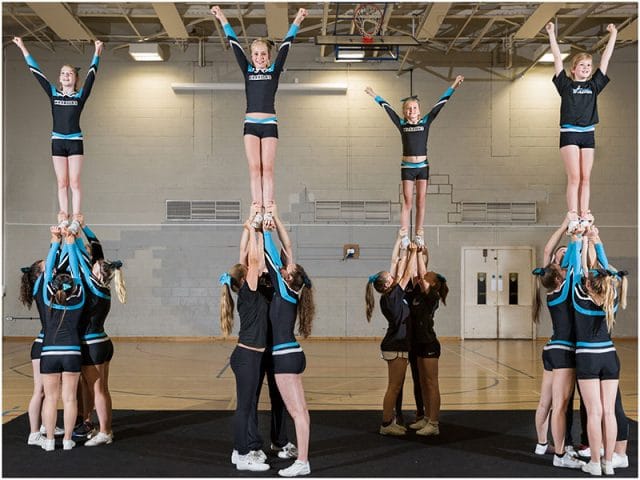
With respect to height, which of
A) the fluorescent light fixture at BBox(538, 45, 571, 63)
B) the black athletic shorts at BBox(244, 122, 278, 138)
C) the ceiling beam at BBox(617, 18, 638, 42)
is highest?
the ceiling beam at BBox(617, 18, 638, 42)

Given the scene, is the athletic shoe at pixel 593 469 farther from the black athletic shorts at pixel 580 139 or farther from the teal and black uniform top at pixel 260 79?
the teal and black uniform top at pixel 260 79

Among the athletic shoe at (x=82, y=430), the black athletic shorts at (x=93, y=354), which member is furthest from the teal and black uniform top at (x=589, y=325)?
the athletic shoe at (x=82, y=430)

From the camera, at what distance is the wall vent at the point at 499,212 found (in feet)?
50.9

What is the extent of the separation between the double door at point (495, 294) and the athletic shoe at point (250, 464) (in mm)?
10252

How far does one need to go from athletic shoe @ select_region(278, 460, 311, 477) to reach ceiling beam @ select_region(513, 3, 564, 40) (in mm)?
9885

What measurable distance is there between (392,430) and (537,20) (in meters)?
9.26

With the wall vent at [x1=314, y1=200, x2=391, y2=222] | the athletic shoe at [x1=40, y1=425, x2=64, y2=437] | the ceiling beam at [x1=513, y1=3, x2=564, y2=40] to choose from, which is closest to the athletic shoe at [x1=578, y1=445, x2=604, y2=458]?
the athletic shoe at [x1=40, y1=425, x2=64, y2=437]

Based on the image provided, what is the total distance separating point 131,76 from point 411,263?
10361mm

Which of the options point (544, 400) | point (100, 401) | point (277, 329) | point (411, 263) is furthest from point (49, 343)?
point (544, 400)

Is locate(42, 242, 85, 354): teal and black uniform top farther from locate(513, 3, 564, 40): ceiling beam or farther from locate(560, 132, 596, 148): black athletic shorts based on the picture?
locate(513, 3, 564, 40): ceiling beam

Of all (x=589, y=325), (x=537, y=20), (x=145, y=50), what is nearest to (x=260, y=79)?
(x=589, y=325)

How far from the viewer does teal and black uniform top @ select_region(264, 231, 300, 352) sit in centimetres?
604

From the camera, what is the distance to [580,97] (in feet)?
20.7

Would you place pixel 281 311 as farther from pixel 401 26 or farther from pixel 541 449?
pixel 401 26
